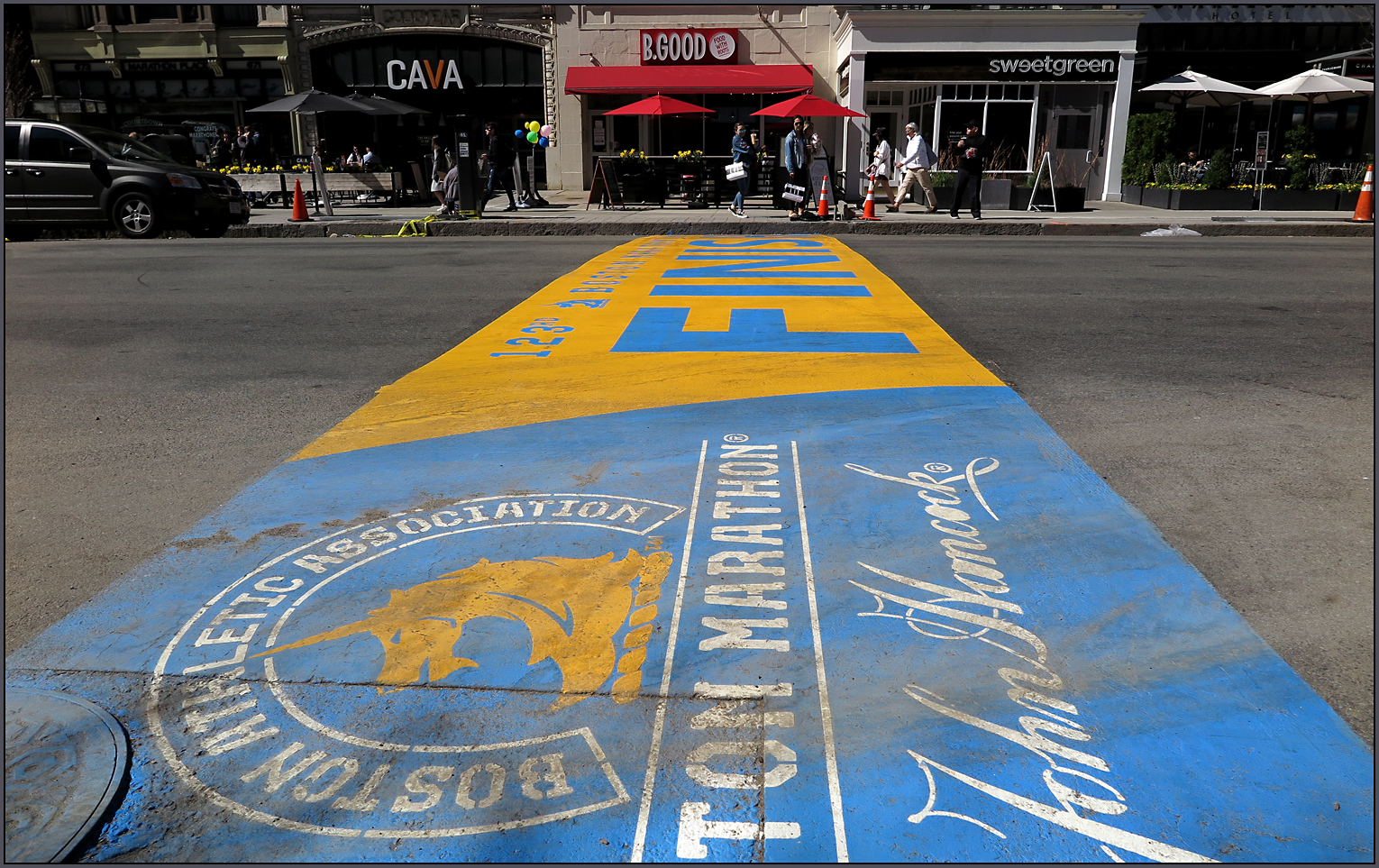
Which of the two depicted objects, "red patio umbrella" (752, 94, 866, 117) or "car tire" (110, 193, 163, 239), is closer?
"car tire" (110, 193, 163, 239)

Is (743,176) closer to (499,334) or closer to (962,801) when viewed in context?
(499,334)

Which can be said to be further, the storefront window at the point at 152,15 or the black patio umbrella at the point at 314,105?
the storefront window at the point at 152,15

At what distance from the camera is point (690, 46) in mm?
27016

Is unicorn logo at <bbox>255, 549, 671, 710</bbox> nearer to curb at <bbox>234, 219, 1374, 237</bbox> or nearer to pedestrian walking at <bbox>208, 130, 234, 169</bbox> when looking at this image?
curb at <bbox>234, 219, 1374, 237</bbox>

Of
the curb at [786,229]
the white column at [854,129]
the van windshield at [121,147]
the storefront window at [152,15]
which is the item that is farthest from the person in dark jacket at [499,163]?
the storefront window at [152,15]

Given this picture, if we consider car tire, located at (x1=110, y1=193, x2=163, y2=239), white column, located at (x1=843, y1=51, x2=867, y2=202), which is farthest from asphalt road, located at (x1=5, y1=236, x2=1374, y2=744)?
white column, located at (x1=843, y1=51, x2=867, y2=202)

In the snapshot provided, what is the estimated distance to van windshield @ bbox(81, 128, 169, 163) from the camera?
1612cm

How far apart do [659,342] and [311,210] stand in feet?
56.5

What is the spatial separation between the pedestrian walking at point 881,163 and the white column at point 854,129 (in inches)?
20.4

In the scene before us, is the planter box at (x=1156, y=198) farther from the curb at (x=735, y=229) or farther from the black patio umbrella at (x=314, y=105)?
the black patio umbrella at (x=314, y=105)

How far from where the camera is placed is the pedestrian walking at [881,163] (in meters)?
21.0

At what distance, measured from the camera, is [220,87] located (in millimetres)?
29703

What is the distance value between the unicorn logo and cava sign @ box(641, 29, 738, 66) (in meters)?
26.0

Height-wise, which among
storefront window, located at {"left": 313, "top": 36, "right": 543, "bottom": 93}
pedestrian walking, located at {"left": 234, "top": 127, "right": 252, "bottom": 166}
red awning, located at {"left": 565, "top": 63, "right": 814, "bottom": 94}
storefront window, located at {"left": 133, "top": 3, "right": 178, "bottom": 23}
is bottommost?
pedestrian walking, located at {"left": 234, "top": 127, "right": 252, "bottom": 166}
